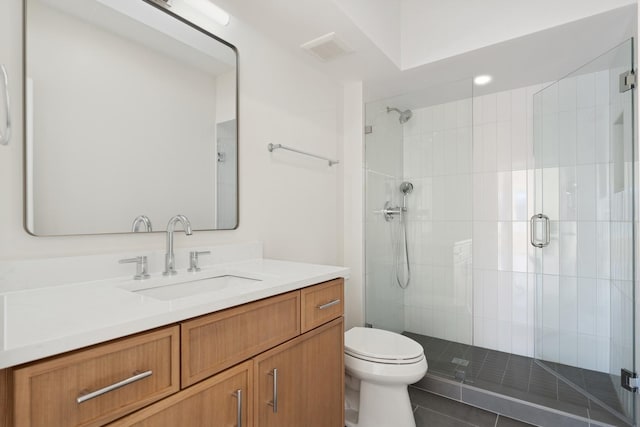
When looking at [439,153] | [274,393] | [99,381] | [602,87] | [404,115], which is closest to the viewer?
[99,381]

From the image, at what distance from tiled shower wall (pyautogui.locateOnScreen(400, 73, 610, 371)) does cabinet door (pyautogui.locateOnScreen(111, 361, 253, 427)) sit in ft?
5.81

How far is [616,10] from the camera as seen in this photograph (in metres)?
1.66

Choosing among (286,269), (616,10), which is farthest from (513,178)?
(286,269)

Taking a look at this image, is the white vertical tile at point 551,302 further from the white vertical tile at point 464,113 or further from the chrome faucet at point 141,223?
the chrome faucet at point 141,223

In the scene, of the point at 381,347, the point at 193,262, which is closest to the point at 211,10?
the point at 193,262

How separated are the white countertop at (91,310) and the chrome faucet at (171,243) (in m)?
0.06

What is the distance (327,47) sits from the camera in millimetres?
2016

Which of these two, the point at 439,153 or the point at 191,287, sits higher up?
the point at 439,153

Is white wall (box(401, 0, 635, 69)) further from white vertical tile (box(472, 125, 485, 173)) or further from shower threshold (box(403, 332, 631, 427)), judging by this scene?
shower threshold (box(403, 332, 631, 427))

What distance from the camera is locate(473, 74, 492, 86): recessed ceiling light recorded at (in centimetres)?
244

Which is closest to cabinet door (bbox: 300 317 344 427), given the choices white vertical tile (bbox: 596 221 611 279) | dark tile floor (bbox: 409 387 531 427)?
dark tile floor (bbox: 409 387 531 427)

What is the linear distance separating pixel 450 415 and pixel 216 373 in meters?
1.62

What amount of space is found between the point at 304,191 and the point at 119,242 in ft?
3.82

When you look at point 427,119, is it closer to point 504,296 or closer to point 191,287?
point 504,296
